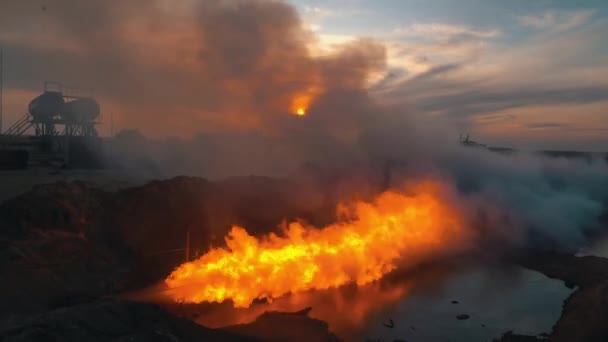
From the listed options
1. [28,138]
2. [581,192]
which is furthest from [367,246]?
[581,192]

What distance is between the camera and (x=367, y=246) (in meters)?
30.7

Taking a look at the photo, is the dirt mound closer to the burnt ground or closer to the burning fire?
the burnt ground

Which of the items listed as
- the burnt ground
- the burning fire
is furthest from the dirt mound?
the burning fire

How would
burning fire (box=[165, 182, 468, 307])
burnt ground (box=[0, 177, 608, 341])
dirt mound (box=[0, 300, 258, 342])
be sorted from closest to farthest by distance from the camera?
dirt mound (box=[0, 300, 258, 342]) < burnt ground (box=[0, 177, 608, 341]) < burning fire (box=[165, 182, 468, 307])

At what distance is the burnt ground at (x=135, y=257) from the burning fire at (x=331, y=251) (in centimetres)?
322

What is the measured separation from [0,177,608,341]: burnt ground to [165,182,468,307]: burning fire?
3217 millimetres

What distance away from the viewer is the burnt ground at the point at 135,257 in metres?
15.5

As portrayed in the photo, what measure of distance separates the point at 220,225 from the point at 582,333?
74.2 ft

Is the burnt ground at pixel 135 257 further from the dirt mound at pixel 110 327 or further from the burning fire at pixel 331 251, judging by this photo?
the burning fire at pixel 331 251

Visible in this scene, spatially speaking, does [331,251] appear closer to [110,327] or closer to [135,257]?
[135,257]

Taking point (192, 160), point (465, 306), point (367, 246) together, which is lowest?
point (465, 306)

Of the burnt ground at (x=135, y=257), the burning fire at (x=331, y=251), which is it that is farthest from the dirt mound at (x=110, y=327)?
the burning fire at (x=331, y=251)

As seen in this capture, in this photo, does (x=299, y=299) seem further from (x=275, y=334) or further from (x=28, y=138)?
(x=28, y=138)

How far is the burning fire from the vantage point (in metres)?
23.8
